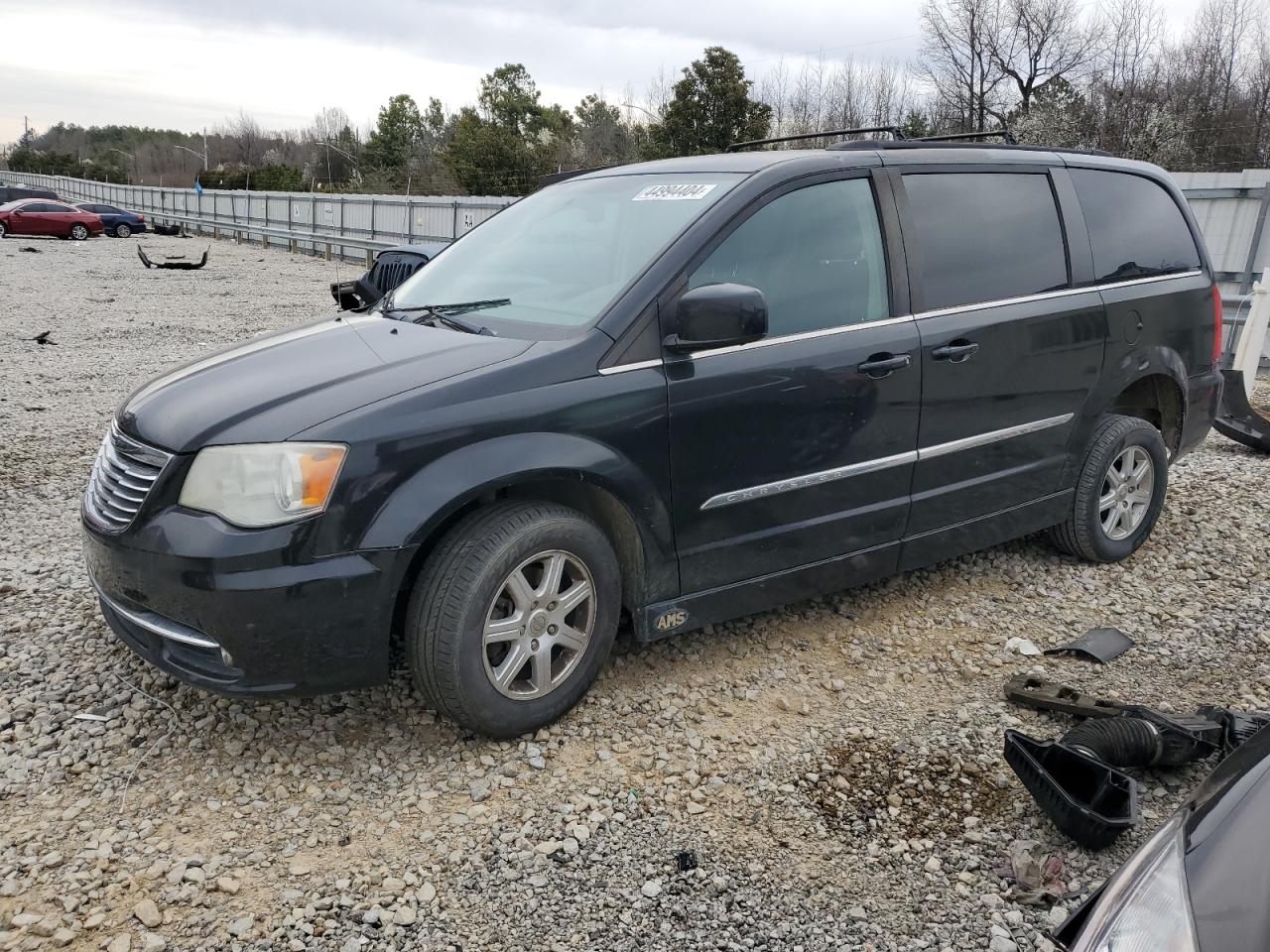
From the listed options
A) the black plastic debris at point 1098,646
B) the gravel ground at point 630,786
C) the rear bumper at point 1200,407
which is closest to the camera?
the gravel ground at point 630,786

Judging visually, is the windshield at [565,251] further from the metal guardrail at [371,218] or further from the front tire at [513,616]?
the metal guardrail at [371,218]

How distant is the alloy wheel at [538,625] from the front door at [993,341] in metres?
1.48

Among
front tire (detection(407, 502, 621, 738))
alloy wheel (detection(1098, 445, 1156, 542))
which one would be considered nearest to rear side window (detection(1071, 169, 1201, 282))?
alloy wheel (detection(1098, 445, 1156, 542))

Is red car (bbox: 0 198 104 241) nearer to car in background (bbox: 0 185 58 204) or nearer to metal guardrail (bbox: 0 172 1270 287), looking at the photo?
metal guardrail (bbox: 0 172 1270 287)

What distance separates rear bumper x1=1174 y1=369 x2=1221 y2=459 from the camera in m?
4.94

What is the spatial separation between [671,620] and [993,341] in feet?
5.81

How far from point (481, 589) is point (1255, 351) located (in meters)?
7.94

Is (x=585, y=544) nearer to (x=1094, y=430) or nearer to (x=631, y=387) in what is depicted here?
(x=631, y=387)

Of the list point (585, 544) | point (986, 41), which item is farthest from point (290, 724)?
point (986, 41)

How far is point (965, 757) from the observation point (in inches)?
127

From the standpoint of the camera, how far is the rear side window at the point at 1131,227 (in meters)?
4.51

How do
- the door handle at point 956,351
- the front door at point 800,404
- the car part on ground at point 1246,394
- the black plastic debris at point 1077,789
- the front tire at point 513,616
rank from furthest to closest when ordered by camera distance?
the car part on ground at point 1246,394
the door handle at point 956,351
the front door at point 800,404
the front tire at point 513,616
the black plastic debris at point 1077,789

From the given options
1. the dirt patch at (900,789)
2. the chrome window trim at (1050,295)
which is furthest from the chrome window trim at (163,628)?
the chrome window trim at (1050,295)

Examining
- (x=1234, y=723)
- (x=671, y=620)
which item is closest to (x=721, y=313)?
(x=671, y=620)
